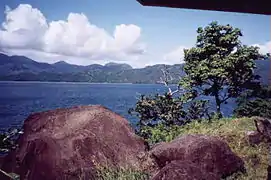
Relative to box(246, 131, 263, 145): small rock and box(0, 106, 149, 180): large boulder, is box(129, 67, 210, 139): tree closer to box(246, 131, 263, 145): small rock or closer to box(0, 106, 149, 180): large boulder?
box(246, 131, 263, 145): small rock

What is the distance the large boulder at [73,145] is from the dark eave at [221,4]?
3.92m

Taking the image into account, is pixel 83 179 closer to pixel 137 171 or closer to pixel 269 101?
pixel 137 171

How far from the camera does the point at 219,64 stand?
435 inches

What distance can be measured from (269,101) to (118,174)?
9.04 m

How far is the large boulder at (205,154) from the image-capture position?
4.62 meters

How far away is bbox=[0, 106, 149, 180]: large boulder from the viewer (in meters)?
4.96

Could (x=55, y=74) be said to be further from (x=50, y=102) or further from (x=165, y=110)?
(x=165, y=110)

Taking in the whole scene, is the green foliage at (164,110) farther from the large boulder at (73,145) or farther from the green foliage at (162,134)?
the large boulder at (73,145)

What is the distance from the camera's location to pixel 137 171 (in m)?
4.79

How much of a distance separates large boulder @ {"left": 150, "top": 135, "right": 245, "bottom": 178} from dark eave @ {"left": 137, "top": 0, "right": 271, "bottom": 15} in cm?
342

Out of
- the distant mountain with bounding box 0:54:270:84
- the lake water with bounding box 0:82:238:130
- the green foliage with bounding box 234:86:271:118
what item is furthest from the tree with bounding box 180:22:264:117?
the distant mountain with bounding box 0:54:270:84

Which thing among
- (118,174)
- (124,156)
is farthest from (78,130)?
(118,174)

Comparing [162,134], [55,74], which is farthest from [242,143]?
[55,74]

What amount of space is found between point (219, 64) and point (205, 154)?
22.9ft
